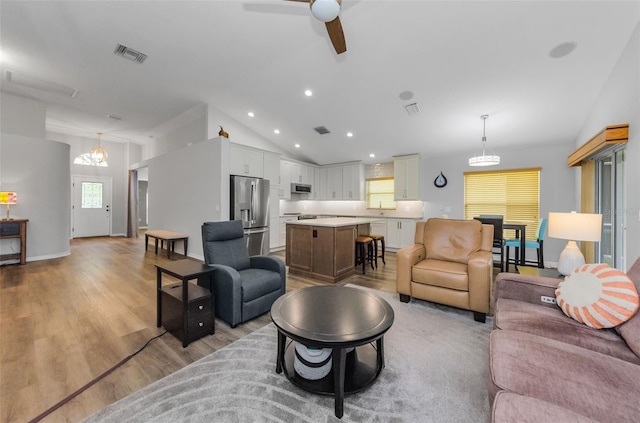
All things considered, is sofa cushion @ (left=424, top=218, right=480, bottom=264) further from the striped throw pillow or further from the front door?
the front door

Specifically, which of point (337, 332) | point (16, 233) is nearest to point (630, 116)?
point (337, 332)

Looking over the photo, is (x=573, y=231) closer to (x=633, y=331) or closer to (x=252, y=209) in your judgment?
(x=633, y=331)

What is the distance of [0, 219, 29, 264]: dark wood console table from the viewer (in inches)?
178

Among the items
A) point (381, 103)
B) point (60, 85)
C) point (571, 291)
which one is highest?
point (60, 85)

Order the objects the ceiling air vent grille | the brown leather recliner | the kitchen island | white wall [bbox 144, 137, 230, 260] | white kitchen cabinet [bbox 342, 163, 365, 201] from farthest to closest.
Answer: white kitchen cabinet [bbox 342, 163, 365, 201] < the ceiling air vent grille < white wall [bbox 144, 137, 230, 260] < the kitchen island < the brown leather recliner

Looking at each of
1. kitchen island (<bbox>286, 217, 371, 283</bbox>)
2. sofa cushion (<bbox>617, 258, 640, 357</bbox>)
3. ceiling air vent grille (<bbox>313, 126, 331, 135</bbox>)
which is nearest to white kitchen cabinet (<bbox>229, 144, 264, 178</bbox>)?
ceiling air vent grille (<bbox>313, 126, 331, 135</bbox>)

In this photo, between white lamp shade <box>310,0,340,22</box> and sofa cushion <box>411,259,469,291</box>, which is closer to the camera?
white lamp shade <box>310,0,340,22</box>

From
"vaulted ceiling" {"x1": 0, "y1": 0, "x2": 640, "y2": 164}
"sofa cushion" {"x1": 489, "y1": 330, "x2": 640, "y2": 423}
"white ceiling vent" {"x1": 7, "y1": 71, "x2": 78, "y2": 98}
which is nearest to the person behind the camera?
"sofa cushion" {"x1": 489, "y1": 330, "x2": 640, "y2": 423}

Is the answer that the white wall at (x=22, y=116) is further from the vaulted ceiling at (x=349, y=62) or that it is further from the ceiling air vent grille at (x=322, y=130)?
the ceiling air vent grille at (x=322, y=130)

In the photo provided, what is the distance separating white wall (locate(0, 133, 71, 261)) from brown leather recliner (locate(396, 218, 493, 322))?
6996 mm

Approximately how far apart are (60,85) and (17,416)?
5450mm

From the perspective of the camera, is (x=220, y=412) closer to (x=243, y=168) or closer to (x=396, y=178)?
(x=243, y=168)

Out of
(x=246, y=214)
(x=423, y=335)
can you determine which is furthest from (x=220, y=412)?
(x=246, y=214)

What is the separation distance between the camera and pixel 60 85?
4426mm
